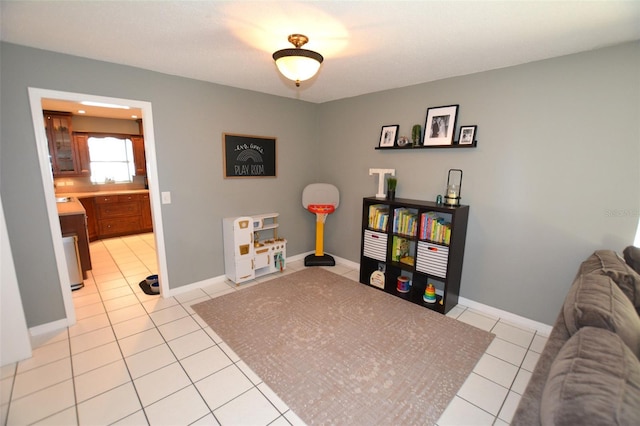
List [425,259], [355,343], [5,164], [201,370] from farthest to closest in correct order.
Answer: [425,259] < [355,343] < [5,164] < [201,370]

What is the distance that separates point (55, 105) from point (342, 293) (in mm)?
5483

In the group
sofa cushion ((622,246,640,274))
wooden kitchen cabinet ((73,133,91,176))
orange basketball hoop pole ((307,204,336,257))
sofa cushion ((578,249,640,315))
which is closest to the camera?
sofa cushion ((578,249,640,315))

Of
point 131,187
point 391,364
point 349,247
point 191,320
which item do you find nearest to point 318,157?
point 349,247

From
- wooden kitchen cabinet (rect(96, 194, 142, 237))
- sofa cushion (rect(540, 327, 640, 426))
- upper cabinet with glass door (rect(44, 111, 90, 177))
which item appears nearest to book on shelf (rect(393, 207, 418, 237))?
sofa cushion (rect(540, 327, 640, 426))

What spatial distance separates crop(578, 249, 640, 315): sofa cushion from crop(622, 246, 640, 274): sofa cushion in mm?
133

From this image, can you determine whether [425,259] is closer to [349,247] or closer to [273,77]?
[349,247]

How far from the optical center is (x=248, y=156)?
368 centimetres

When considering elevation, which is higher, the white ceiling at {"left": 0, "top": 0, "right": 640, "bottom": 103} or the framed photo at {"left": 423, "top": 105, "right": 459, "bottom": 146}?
the white ceiling at {"left": 0, "top": 0, "right": 640, "bottom": 103}

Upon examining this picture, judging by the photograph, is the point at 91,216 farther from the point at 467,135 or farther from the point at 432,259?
the point at 467,135

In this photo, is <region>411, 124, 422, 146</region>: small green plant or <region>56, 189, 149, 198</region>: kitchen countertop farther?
<region>56, 189, 149, 198</region>: kitchen countertop

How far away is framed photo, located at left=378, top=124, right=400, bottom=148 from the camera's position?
3455 mm

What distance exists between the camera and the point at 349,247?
4.24 meters

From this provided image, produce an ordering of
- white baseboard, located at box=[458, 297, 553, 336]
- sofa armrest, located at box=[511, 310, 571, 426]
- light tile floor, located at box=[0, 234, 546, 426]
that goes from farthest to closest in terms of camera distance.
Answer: white baseboard, located at box=[458, 297, 553, 336] < light tile floor, located at box=[0, 234, 546, 426] < sofa armrest, located at box=[511, 310, 571, 426]

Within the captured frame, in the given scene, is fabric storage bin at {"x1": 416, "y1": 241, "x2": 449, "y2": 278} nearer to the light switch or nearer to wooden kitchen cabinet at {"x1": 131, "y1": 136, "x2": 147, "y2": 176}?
the light switch
